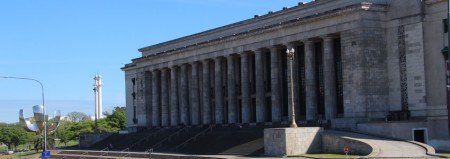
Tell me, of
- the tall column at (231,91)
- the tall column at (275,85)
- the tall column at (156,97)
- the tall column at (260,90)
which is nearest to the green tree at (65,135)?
the tall column at (156,97)

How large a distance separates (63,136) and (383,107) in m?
101

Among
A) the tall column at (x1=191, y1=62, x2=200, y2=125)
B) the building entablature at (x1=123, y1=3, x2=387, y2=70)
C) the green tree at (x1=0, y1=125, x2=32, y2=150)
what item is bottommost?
the green tree at (x1=0, y1=125, x2=32, y2=150)

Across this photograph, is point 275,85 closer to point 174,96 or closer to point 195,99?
point 195,99

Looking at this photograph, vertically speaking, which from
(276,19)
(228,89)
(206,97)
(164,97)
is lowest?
(206,97)

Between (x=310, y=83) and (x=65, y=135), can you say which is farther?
(x=65, y=135)

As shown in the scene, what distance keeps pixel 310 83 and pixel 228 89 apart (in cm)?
1454

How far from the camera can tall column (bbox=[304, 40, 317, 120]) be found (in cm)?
6606

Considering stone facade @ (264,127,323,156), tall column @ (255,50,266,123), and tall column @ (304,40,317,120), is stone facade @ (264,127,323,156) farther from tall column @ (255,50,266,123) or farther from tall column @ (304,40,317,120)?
tall column @ (255,50,266,123)

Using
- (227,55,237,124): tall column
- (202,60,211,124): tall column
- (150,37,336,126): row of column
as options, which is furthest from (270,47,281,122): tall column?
(202,60,211,124): tall column

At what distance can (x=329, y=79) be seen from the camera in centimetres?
6381

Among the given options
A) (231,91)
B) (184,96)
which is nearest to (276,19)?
(231,91)

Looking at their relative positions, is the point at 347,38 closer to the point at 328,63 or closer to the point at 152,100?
the point at 328,63

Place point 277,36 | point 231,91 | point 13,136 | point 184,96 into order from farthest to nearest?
point 13,136 → point 184,96 → point 231,91 → point 277,36

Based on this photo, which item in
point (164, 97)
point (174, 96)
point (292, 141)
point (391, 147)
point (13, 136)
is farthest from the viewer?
point (13, 136)
